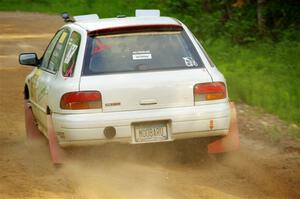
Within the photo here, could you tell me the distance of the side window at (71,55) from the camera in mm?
7355

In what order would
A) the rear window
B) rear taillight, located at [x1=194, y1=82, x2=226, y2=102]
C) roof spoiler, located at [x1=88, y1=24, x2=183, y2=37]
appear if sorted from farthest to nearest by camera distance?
roof spoiler, located at [x1=88, y1=24, x2=183, y2=37] < the rear window < rear taillight, located at [x1=194, y1=82, x2=226, y2=102]

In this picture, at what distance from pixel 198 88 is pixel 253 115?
12.1ft

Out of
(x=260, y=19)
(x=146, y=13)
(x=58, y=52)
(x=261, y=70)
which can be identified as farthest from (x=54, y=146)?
(x=260, y=19)

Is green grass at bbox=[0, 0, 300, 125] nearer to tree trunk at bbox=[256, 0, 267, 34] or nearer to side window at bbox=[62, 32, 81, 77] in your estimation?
tree trunk at bbox=[256, 0, 267, 34]

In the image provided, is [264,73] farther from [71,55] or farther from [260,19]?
[71,55]

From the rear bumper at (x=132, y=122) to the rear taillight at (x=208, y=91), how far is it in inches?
3.2

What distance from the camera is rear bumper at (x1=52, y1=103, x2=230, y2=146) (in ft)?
23.1

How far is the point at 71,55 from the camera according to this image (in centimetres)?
755

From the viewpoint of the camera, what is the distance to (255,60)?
50.5 feet

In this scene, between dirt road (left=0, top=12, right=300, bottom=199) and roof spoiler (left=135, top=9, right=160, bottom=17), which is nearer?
dirt road (left=0, top=12, right=300, bottom=199)

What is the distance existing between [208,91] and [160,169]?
0.96 meters

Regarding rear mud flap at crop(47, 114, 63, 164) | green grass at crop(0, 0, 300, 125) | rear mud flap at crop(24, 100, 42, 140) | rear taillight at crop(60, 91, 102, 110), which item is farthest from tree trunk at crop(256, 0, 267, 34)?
rear taillight at crop(60, 91, 102, 110)

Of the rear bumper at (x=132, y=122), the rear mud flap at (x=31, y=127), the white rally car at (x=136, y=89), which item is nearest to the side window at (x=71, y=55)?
the white rally car at (x=136, y=89)

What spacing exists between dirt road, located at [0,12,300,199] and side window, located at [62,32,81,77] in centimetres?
85
